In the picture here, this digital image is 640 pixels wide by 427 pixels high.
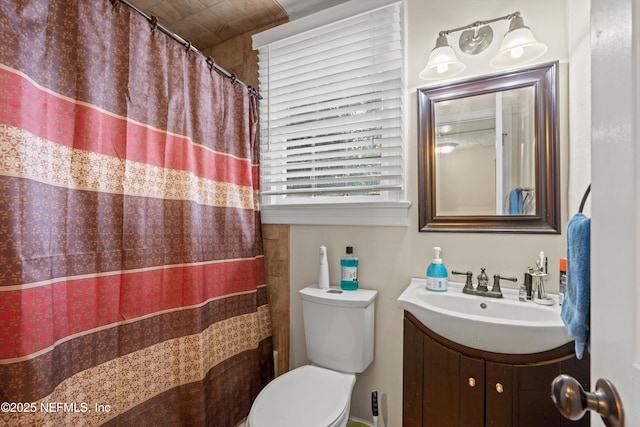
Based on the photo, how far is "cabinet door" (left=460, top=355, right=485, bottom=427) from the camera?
103cm

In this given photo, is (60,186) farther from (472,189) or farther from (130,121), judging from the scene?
(472,189)

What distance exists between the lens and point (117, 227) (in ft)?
3.64

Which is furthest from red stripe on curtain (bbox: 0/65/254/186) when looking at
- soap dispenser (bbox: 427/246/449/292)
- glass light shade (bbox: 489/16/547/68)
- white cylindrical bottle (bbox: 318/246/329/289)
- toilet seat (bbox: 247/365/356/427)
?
glass light shade (bbox: 489/16/547/68)

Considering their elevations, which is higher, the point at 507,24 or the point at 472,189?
the point at 507,24

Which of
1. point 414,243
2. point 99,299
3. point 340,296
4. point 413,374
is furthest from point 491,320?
point 99,299

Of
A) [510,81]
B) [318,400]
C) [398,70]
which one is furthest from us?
[398,70]

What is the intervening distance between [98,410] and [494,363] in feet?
4.43

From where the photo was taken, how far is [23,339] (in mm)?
827

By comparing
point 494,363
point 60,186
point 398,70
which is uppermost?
point 398,70

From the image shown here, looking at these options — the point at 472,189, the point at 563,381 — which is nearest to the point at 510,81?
the point at 472,189

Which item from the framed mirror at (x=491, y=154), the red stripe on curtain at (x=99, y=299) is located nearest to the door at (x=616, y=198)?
the framed mirror at (x=491, y=154)

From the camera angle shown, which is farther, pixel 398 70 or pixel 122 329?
pixel 398 70

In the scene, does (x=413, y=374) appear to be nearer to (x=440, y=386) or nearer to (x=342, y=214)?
(x=440, y=386)

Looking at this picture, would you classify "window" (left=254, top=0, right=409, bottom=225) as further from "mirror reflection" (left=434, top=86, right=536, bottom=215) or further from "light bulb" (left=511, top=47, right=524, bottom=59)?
"light bulb" (left=511, top=47, right=524, bottom=59)
